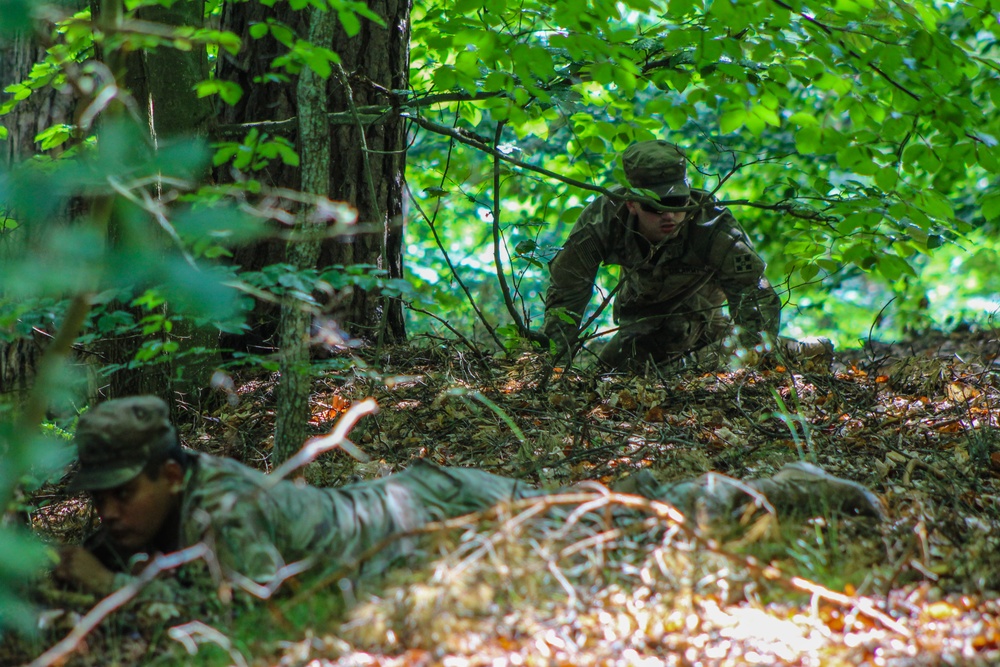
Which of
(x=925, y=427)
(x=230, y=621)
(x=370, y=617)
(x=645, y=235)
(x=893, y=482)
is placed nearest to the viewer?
(x=370, y=617)

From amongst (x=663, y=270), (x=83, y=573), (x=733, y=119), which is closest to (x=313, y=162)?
(x=733, y=119)

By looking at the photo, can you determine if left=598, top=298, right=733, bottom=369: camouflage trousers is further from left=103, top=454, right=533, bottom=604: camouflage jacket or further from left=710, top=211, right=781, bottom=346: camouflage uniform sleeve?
A: left=103, top=454, right=533, bottom=604: camouflage jacket

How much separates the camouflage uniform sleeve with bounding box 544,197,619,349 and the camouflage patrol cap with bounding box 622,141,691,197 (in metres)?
0.48

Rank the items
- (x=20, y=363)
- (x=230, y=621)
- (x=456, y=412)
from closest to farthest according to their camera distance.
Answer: (x=230, y=621), (x=456, y=412), (x=20, y=363)

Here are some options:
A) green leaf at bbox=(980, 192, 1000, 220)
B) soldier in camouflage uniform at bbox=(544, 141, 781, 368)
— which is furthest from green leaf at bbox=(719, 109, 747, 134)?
soldier in camouflage uniform at bbox=(544, 141, 781, 368)

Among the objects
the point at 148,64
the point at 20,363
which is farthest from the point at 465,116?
the point at 20,363

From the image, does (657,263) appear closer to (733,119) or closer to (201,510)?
(733,119)

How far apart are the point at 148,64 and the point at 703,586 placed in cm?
373

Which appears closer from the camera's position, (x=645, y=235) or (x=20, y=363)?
(x=20, y=363)

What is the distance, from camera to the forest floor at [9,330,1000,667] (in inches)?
87.8

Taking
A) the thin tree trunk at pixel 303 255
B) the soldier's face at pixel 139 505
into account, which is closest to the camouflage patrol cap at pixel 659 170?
the thin tree trunk at pixel 303 255

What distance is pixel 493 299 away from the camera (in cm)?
1217

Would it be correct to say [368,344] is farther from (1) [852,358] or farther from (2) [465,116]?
(1) [852,358]

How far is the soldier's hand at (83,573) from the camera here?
2.54 metres
